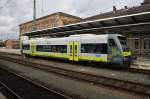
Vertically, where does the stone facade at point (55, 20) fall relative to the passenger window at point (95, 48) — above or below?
above

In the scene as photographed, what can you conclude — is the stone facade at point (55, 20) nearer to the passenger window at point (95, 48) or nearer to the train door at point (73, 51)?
the train door at point (73, 51)

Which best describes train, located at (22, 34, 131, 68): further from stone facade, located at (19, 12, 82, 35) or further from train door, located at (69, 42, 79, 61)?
stone facade, located at (19, 12, 82, 35)

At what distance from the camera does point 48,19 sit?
64875 millimetres

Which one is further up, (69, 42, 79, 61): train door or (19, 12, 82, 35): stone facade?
(19, 12, 82, 35): stone facade

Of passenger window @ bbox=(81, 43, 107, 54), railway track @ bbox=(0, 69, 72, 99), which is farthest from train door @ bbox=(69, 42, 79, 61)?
railway track @ bbox=(0, 69, 72, 99)

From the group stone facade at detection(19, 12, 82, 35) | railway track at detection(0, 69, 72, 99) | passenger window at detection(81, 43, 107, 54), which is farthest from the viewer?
stone facade at detection(19, 12, 82, 35)

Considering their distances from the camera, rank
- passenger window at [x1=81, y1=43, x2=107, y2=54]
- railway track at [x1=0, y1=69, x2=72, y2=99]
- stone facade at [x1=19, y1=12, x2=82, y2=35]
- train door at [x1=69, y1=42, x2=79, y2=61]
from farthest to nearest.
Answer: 1. stone facade at [x1=19, y1=12, x2=82, y2=35]
2. train door at [x1=69, y1=42, x2=79, y2=61]
3. passenger window at [x1=81, y1=43, x2=107, y2=54]
4. railway track at [x1=0, y1=69, x2=72, y2=99]

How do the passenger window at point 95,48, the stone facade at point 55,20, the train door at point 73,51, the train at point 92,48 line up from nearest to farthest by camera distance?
the train at point 92,48, the passenger window at point 95,48, the train door at point 73,51, the stone facade at point 55,20

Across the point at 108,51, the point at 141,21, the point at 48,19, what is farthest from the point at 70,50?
the point at 48,19

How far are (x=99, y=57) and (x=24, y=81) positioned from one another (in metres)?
7.55

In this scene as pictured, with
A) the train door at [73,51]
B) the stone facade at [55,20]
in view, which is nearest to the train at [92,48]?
the train door at [73,51]

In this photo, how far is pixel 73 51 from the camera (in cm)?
2180

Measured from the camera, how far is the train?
17.5m

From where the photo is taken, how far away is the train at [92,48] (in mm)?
17500
